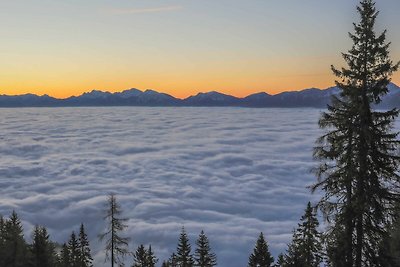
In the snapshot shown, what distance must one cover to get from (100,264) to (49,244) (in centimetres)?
15966

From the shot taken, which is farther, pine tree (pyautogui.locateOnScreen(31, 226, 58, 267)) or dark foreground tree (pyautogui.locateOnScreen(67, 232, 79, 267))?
dark foreground tree (pyautogui.locateOnScreen(67, 232, 79, 267))

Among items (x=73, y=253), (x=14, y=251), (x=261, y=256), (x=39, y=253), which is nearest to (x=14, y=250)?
(x=14, y=251)

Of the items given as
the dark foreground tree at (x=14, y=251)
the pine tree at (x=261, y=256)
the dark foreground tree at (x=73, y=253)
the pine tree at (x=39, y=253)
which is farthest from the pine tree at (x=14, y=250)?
the pine tree at (x=261, y=256)

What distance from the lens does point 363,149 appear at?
14133 millimetres

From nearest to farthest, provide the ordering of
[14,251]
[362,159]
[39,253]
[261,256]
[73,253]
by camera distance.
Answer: [362,159], [14,251], [39,253], [261,256], [73,253]

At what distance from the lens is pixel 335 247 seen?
16062 mm

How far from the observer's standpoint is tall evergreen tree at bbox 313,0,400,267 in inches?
546

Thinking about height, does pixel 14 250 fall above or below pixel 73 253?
above

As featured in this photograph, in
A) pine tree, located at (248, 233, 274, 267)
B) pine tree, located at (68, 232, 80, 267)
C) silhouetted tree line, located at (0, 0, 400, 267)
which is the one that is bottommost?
pine tree, located at (68, 232, 80, 267)

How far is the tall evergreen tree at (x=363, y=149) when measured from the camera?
1388cm

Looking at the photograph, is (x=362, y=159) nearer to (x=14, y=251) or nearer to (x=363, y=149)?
(x=363, y=149)

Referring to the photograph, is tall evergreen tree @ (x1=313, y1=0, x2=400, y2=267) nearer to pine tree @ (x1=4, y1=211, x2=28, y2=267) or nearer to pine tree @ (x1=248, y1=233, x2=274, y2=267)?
pine tree @ (x1=248, y1=233, x2=274, y2=267)

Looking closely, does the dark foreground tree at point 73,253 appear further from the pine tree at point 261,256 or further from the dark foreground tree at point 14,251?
the pine tree at point 261,256

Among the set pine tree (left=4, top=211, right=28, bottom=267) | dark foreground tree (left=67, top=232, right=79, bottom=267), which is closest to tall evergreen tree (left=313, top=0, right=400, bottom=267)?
pine tree (left=4, top=211, right=28, bottom=267)
